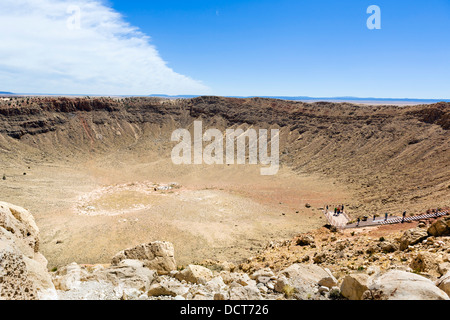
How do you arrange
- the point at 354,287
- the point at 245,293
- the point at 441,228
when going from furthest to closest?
the point at 441,228 < the point at 245,293 < the point at 354,287

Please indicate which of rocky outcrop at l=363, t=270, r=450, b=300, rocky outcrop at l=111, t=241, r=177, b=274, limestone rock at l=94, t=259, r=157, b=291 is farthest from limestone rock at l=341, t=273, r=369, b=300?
rocky outcrop at l=111, t=241, r=177, b=274

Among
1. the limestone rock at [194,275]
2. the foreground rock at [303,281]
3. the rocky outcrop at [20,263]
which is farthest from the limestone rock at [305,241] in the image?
the rocky outcrop at [20,263]

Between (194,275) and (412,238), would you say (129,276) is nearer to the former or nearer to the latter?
(194,275)

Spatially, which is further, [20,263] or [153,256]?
[153,256]

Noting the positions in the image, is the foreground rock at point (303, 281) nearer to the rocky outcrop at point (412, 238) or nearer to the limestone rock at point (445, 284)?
the limestone rock at point (445, 284)

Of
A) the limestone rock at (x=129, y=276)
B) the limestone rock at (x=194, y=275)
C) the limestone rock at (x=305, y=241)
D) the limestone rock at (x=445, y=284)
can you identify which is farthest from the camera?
the limestone rock at (x=305, y=241)

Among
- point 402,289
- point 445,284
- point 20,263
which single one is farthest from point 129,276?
point 445,284

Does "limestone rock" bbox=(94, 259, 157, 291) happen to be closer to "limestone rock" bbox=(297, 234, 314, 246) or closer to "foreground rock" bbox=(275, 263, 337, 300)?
"foreground rock" bbox=(275, 263, 337, 300)

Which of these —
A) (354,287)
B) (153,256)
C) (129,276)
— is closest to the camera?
(354,287)
